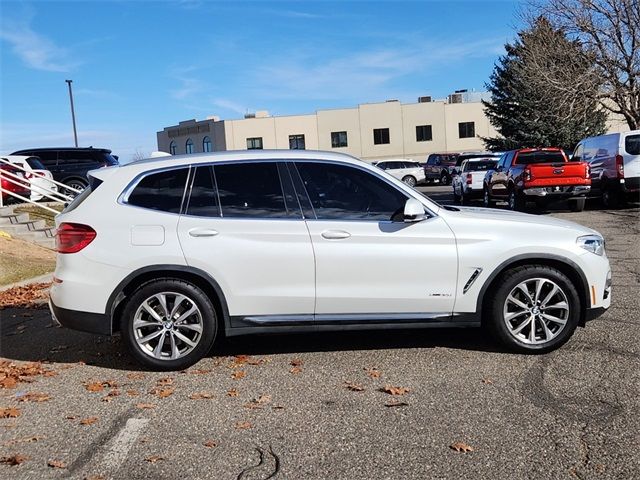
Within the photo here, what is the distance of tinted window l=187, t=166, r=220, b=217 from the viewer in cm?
516

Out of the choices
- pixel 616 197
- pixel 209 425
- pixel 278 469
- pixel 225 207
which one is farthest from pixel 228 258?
pixel 616 197

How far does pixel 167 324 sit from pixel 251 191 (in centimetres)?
128

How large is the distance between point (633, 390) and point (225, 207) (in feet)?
10.9

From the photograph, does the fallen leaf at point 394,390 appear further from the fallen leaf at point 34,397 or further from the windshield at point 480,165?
the windshield at point 480,165

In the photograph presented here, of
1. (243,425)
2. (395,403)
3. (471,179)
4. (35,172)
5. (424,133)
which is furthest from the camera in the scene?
(424,133)

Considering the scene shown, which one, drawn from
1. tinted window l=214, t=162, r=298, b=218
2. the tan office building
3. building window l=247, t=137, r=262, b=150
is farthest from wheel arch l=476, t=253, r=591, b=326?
building window l=247, t=137, r=262, b=150

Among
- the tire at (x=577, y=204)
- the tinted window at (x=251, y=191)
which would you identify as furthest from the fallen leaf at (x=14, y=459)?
the tire at (x=577, y=204)

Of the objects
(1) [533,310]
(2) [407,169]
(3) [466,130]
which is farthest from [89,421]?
(3) [466,130]

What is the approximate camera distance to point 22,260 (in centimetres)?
1085

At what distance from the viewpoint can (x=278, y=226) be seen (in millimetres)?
5121

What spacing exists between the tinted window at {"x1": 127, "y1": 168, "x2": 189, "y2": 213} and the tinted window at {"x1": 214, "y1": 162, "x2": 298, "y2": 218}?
320 mm

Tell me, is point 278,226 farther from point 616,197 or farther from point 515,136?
point 515,136

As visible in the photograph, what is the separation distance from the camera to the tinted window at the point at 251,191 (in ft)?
17.0

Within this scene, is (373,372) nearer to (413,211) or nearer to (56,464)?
(413,211)
